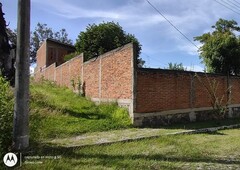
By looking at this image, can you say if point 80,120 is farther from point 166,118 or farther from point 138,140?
point 166,118

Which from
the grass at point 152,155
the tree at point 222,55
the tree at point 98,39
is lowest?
the grass at point 152,155

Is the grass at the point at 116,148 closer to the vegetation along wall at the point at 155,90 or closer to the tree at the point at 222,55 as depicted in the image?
the vegetation along wall at the point at 155,90

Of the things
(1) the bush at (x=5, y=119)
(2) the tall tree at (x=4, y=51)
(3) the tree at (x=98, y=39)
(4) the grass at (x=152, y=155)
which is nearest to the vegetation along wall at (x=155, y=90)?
(4) the grass at (x=152, y=155)

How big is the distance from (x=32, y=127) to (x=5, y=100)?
2171 mm

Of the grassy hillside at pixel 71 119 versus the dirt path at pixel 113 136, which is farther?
the grassy hillside at pixel 71 119

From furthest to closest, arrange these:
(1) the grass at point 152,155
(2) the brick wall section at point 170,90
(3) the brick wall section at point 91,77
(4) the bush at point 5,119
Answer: (3) the brick wall section at point 91,77
(2) the brick wall section at point 170,90
(4) the bush at point 5,119
(1) the grass at point 152,155

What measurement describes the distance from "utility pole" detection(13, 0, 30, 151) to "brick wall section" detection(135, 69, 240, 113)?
6.29 meters

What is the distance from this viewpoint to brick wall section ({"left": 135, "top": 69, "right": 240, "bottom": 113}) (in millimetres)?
13070

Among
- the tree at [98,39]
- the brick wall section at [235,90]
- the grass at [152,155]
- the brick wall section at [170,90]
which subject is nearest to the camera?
the grass at [152,155]

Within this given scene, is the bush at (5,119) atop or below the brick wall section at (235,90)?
below

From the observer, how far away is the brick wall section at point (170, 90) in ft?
42.9

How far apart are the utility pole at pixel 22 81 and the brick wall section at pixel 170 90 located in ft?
20.6

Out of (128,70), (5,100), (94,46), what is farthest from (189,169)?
(94,46)

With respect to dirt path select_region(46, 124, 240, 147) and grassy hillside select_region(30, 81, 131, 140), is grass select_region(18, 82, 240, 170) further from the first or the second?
dirt path select_region(46, 124, 240, 147)
